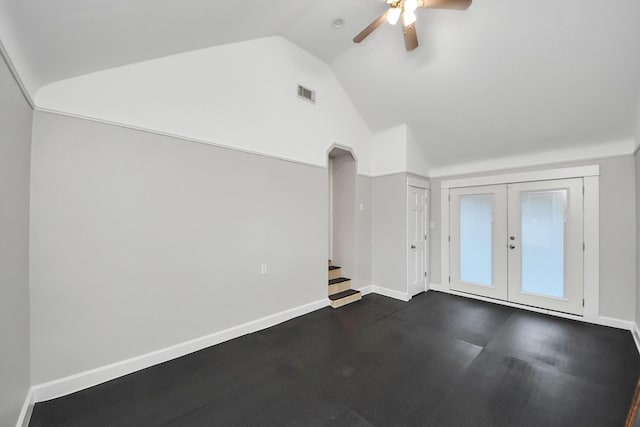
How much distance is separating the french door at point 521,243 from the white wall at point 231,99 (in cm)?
266

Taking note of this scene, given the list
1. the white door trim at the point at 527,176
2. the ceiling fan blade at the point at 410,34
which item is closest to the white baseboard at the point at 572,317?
the white door trim at the point at 527,176

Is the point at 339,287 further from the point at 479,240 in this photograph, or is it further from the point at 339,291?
the point at 479,240

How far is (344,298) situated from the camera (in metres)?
4.22

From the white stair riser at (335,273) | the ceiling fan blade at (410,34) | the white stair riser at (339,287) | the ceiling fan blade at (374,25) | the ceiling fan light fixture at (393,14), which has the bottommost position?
the white stair riser at (339,287)

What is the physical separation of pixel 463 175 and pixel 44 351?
5927 mm

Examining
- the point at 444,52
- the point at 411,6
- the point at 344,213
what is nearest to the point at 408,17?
the point at 411,6

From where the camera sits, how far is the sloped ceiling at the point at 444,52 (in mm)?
1770

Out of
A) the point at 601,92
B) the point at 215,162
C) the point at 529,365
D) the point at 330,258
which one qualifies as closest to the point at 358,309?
the point at 330,258

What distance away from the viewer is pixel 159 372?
2379 millimetres

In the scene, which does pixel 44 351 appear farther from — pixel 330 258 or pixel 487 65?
pixel 487 65

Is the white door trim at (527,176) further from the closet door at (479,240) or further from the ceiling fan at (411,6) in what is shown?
the ceiling fan at (411,6)

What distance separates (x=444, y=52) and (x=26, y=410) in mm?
5276

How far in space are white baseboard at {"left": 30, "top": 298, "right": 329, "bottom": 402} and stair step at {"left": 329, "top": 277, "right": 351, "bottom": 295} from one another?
1.13m

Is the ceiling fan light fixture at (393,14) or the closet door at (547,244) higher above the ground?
the ceiling fan light fixture at (393,14)
